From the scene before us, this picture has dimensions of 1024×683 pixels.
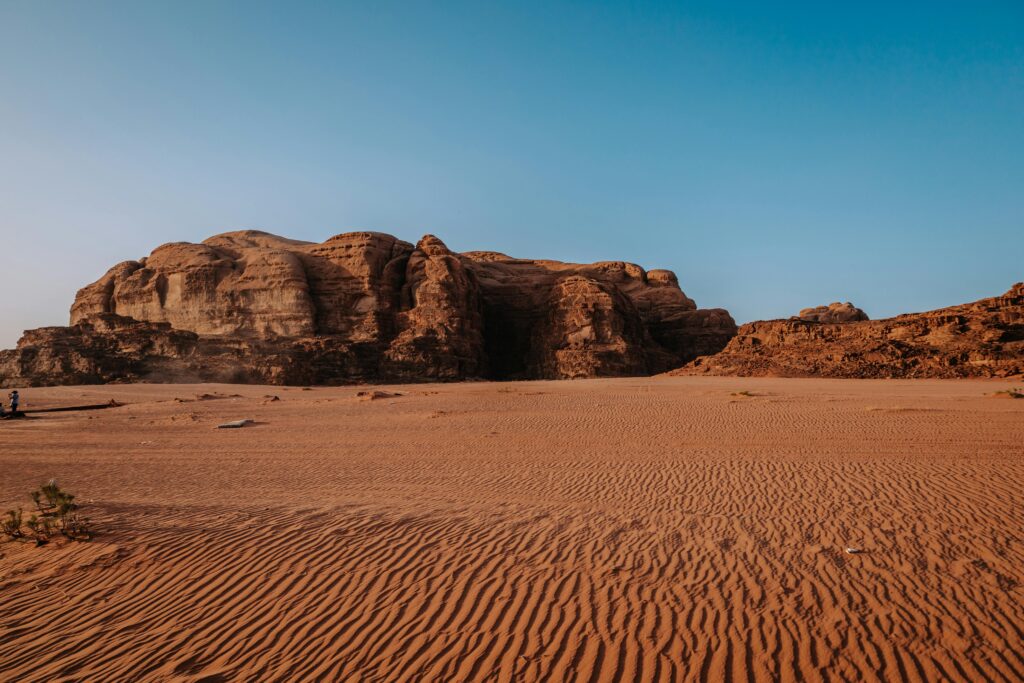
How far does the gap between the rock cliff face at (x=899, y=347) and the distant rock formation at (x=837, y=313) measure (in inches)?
986

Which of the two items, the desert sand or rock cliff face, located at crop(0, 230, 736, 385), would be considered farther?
rock cliff face, located at crop(0, 230, 736, 385)

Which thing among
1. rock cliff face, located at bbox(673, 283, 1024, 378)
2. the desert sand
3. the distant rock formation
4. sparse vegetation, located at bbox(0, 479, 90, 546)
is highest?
the distant rock formation

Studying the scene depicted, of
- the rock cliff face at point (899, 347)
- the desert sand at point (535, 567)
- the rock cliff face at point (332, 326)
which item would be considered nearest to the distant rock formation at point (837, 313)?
the rock cliff face at point (332, 326)

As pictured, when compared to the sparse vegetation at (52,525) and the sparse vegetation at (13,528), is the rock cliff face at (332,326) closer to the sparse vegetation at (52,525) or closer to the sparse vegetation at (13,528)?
the sparse vegetation at (52,525)

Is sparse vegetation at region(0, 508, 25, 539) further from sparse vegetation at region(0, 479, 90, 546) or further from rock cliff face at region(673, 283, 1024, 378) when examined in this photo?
rock cliff face at region(673, 283, 1024, 378)

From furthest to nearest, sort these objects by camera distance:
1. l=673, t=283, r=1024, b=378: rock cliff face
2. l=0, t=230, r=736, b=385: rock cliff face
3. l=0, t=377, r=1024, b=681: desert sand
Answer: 1. l=0, t=230, r=736, b=385: rock cliff face
2. l=673, t=283, r=1024, b=378: rock cliff face
3. l=0, t=377, r=1024, b=681: desert sand

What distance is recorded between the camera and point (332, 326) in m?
53.3

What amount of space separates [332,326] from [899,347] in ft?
152

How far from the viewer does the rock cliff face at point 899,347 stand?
1329 inches

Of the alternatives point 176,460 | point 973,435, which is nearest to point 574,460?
point 176,460

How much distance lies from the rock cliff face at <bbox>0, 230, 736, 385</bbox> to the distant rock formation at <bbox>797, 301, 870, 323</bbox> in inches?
556

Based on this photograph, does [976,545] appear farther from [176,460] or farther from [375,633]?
[176,460]

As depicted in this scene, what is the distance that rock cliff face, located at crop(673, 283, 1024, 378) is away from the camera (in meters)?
33.8

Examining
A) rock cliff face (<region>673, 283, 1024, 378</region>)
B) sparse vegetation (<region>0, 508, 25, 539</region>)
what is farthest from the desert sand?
rock cliff face (<region>673, 283, 1024, 378</region>)
